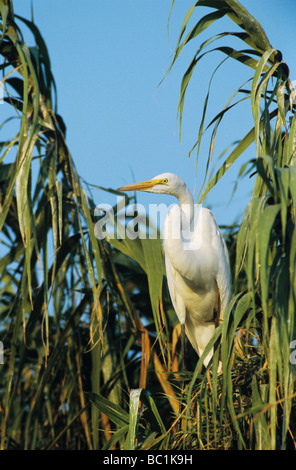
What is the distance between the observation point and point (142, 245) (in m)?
2.13

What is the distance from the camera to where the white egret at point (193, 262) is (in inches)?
89.7

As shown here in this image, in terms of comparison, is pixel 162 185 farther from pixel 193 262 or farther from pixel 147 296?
pixel 147 296

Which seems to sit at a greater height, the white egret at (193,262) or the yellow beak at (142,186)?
the yellow beak at (142,186)

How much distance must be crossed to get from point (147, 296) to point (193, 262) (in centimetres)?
54

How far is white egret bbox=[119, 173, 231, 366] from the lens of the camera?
89.7 inches

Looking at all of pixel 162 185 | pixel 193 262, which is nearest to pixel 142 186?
pixel 162 185

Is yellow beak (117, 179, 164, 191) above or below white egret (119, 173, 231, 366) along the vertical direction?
above

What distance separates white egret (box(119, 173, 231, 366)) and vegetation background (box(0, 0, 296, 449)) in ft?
0.43

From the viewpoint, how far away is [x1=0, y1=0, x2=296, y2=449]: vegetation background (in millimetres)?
1250

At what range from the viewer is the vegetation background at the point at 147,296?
1.25m

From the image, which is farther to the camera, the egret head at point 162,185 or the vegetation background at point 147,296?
the egret head at point 162,185

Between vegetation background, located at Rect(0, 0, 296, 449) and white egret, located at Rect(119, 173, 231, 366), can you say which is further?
white egret, located at Rect(119, 173, 231, 366)

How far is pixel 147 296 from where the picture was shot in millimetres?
2814

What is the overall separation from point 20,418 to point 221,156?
1679 millimetres
